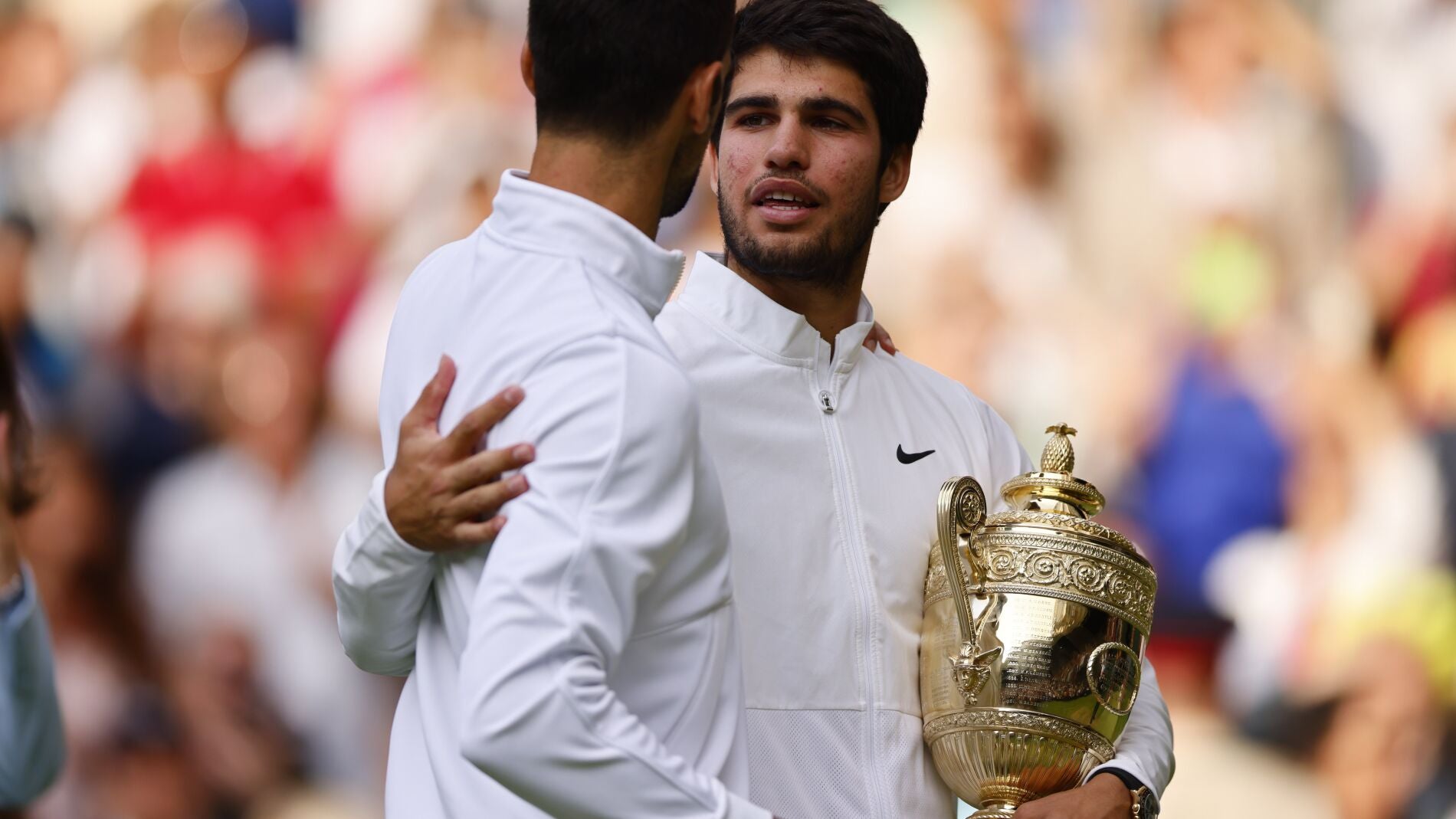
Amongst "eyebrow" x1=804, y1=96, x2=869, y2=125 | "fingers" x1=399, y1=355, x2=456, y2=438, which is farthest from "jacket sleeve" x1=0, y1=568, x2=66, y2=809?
"eyebrow" x1=804, y1=96, x2=869, y2=125

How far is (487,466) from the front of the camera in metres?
1.98

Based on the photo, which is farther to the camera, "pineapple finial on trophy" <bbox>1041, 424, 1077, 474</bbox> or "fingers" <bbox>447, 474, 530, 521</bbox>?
"pineapple finial on trophy" <bbox>1041, 424, 1077, 474</bbox>

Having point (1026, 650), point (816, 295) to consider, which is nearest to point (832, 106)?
point (816, 295)

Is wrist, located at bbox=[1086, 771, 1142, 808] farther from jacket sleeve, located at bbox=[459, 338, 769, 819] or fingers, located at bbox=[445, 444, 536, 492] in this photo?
fingers, located at bbox=[445, 444, 536, 492]

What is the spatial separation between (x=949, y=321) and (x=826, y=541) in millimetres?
3686

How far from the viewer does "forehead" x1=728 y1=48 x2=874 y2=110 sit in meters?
3.07

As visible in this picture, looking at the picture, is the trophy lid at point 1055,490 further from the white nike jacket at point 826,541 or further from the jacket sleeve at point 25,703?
the jacket sleeve at point 25,703

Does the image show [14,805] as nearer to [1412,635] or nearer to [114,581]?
[114,581]

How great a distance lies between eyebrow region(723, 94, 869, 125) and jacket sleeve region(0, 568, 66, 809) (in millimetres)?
1447

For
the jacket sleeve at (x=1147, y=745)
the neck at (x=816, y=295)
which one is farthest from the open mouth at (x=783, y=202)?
the jacket sleeve at (x=1147, y=745)

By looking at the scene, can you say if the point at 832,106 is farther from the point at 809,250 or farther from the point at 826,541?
the point at 826,541

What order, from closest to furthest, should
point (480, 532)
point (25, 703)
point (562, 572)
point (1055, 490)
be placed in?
point (562, 572) → point (480, 532) → point (1055, 490) → point (25, 703)

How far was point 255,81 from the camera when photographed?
22.1 ft

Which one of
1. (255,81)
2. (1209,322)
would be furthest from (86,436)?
(1209,322)
